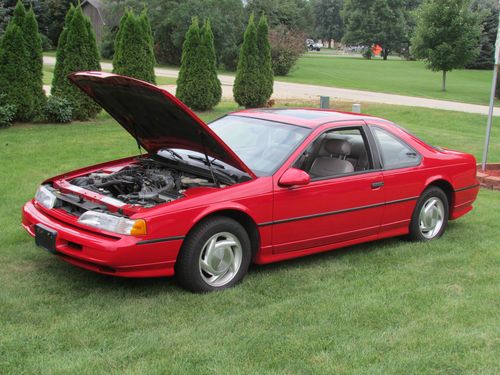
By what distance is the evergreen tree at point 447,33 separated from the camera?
105 feet

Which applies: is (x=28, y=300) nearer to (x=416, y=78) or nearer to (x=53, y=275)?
(x=53, y=275)

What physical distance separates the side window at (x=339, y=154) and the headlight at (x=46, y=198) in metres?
2.24

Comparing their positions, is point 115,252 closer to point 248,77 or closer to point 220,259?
point 220,259

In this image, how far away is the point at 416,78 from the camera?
44125 mm

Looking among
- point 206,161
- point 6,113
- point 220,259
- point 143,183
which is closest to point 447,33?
point 6,113

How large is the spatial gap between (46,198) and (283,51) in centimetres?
3442

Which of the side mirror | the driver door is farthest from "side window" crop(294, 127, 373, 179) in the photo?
the side mirror

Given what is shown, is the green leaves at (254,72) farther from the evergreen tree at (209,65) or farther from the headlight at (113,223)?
the headlight at (113,223)

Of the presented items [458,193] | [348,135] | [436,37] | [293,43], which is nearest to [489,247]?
Result: [458,193]

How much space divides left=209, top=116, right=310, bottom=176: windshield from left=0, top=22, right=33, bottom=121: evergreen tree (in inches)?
290

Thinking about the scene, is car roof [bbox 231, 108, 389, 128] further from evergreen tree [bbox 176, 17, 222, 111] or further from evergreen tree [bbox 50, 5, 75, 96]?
→ evergreen tree [bbox 176, 17, 222, 111]

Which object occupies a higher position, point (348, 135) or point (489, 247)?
point (348, 135)

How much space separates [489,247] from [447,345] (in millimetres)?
2667

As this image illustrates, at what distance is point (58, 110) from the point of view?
1281 cm
